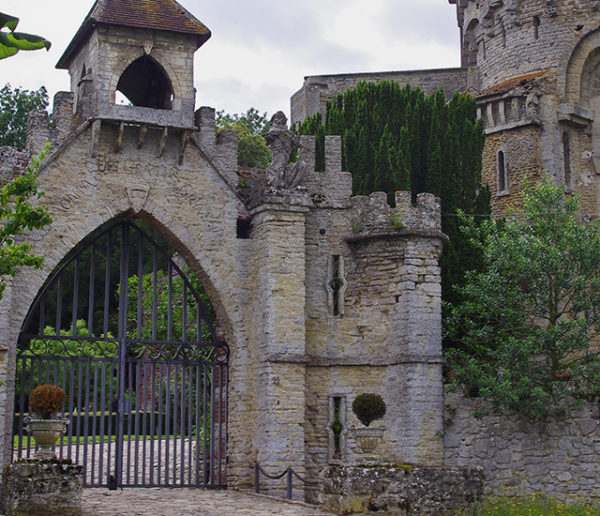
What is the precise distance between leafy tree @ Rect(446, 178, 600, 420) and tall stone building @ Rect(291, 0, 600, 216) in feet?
33.2

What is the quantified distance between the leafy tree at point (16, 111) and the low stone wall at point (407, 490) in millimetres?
23531

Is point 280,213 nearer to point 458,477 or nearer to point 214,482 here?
point 214,482

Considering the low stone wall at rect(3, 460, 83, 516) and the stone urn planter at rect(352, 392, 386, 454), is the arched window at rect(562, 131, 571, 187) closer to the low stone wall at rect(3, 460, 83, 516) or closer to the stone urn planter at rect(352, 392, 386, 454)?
the stone urn planter at rect(352, 392, 386, 454)

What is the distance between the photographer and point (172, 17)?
17.4m

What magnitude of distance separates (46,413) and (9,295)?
278cm

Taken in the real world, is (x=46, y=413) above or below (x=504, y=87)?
below

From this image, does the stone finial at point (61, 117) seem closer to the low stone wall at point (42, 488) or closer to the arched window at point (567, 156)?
the low stone wall at point (42, 488)

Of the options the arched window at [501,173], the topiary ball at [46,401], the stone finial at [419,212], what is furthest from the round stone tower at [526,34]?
the topiary ball at [46,401]

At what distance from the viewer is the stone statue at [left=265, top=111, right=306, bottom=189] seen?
17266 mm

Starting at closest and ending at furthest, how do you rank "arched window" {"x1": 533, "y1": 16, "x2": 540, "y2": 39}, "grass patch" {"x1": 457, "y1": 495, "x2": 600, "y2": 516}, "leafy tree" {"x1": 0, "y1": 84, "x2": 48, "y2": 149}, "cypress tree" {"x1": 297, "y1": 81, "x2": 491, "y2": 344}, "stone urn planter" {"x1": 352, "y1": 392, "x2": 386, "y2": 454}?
"grass patch" {"x1": 457, "y1": 495, "x2": 600, "y2": 516} → "stone urn planter" {"x1": 352, "y1": 392, "x2": 386, "y2": 454} → "cypress tree" {"x1": 297, "y1": 81, "x2": 491, "y2": 344} → "arched window" {"x1": 533, "y1": 16, "x2": 540, "y2": 39} → "leafy tree" {"x1": 0, "y1": 84, "x2": 48, "y2": 149}

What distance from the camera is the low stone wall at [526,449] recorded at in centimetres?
1617

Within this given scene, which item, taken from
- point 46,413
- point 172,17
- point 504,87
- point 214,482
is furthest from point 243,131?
point 46,413

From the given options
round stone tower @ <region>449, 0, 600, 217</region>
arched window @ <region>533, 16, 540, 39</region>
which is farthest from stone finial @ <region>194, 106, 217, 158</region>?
arched window @ <region>533, 16, 540, 39</region>

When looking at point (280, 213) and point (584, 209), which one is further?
point (584, 209)
